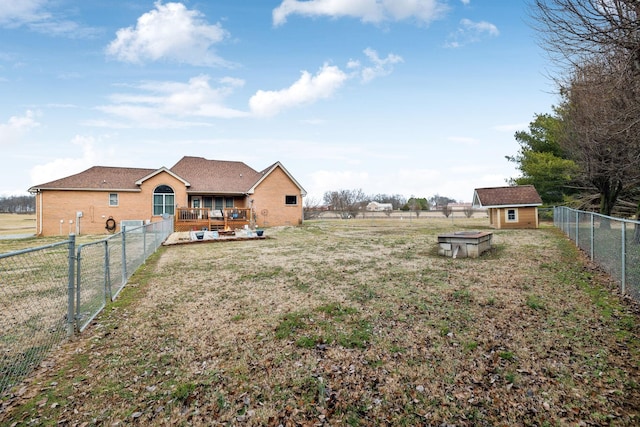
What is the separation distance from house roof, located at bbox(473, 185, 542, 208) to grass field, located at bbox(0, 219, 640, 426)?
56.3 ft

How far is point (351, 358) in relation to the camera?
153 inches

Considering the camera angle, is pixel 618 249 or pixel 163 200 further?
pixel 163 200

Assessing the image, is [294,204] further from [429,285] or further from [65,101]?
[429,285]

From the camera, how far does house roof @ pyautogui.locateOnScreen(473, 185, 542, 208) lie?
73.1 feet

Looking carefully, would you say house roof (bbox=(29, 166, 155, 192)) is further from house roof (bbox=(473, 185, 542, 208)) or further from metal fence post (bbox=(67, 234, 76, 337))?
house roof (bbox=(473, 185, 542, 208))

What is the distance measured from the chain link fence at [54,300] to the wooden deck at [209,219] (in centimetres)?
1460

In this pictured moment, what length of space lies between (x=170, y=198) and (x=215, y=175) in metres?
4.93

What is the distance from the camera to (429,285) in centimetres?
719

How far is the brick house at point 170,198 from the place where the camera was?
2269 centimetres

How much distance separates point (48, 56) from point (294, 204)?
19297 mm

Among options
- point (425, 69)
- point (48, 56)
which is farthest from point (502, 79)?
point (48, 56)

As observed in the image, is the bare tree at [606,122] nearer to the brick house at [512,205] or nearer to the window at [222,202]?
the brick house at [512,205]

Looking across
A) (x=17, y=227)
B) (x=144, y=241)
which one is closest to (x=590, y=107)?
(x=144, y=241)

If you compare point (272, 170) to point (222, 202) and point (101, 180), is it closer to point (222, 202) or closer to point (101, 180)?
point (222, 202)
